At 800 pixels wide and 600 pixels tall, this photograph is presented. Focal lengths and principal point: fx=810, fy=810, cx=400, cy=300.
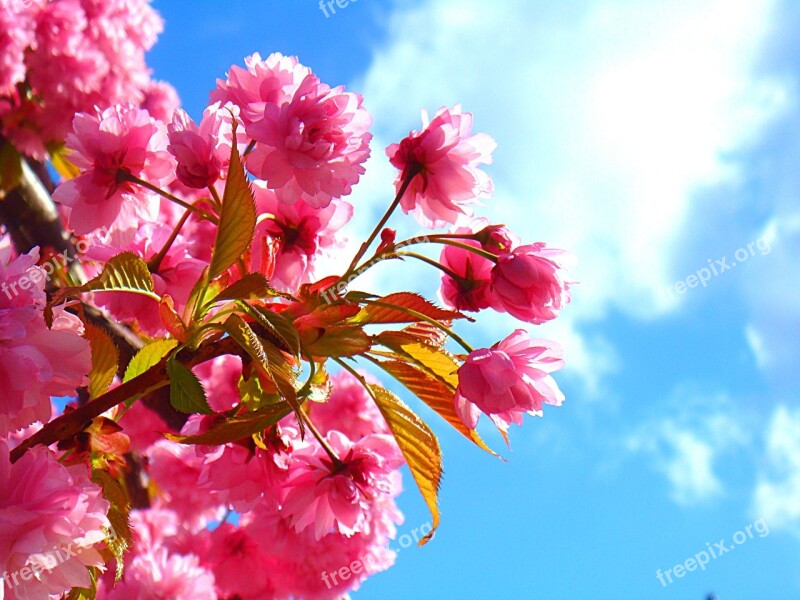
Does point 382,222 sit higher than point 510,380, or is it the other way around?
point 382,222

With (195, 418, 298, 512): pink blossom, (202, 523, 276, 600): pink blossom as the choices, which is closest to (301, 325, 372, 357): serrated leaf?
(195, 418, 298, 512): pink blossom

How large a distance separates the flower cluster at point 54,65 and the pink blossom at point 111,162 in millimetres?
1869

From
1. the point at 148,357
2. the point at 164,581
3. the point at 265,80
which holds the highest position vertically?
the point at 265,80

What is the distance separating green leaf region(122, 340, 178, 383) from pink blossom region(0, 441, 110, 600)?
145 mm

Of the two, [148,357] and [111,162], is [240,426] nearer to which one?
[148,357]

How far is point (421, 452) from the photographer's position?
94 cm

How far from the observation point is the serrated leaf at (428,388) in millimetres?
930

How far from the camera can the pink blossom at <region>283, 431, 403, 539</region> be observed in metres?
1.02

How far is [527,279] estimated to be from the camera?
90 centimetres

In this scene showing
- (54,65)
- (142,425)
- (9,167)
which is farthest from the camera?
(54,65)

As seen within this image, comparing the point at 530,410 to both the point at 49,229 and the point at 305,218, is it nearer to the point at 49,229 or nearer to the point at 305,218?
the point at 305,218

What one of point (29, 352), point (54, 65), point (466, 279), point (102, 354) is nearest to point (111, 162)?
point (102, 354)

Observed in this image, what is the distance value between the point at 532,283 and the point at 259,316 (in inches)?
11.9

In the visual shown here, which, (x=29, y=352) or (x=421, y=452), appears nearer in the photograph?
(x=29, y=352)
